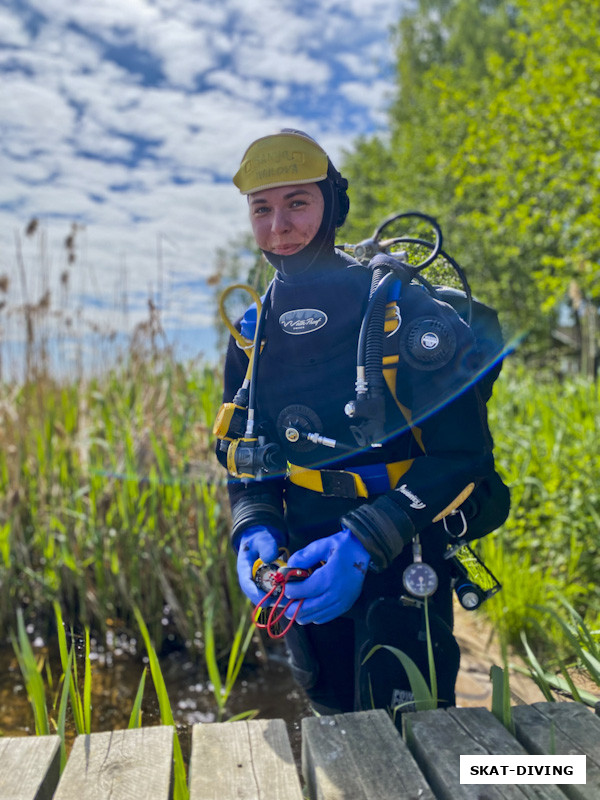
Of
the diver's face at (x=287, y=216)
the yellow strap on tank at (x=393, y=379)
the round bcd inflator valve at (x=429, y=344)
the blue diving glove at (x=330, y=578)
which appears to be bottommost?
the blue diving glove at (x=330, y=578)

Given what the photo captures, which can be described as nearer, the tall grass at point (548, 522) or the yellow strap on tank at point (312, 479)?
the yellow strap on tank at point (312, 479)

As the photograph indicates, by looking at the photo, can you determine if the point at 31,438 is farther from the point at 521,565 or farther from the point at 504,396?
the point at 504,396

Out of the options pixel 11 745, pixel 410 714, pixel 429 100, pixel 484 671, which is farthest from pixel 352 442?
pixel 429 100

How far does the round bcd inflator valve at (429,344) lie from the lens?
5.03ft

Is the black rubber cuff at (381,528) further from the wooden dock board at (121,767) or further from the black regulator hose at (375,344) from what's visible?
the wooden dock board at (121,767)

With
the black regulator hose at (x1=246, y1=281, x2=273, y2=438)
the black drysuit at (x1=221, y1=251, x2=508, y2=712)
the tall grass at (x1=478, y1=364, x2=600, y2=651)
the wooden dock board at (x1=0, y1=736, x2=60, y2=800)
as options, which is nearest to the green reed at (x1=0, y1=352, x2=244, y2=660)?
the tall grass at (x1=478, y1=364, x2=600, y2=651)

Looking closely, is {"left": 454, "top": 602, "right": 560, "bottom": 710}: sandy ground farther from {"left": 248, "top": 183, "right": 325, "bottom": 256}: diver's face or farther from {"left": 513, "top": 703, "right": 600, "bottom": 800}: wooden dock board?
{"left": 248, "top": 183, "right": 325, "bottom": 256}: diver's face

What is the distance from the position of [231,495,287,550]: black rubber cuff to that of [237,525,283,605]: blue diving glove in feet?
0.05

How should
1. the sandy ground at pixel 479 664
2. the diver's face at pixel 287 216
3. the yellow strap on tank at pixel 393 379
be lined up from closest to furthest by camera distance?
1. the yellow strap on tank at pixel 393 379
2. the diver's face at pixel 287 216
3. the sandy ground at pixel 479 664

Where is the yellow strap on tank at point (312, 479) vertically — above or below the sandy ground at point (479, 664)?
above

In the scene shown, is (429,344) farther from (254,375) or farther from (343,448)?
(254,375)

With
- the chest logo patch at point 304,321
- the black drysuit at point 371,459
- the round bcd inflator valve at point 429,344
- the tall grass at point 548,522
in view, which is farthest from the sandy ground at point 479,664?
the chest logo patch at point 304,321

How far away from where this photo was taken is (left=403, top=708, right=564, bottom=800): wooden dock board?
1.23 metres

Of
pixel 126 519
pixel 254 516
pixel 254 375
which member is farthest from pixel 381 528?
pixel 126 519
